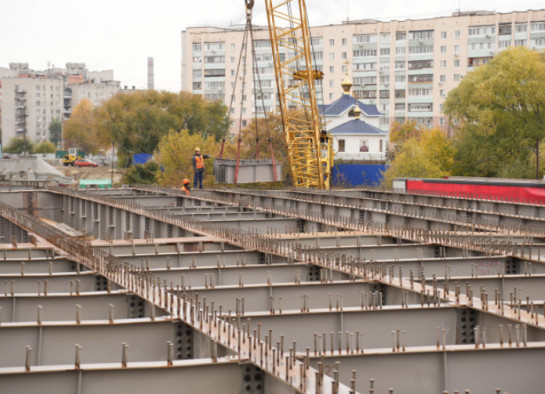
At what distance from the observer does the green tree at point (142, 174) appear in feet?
276

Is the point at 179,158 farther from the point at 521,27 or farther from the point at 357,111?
the point at 521,27

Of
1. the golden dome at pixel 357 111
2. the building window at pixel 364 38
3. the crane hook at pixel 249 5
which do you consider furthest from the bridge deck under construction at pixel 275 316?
the building window at pixel 364 38

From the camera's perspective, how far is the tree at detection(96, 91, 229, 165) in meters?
106

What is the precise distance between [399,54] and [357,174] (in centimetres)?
4638

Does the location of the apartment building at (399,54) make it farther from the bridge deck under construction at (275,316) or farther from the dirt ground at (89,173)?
the bridge deck under construction at (275,316)

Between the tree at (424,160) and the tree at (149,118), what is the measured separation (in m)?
39.9

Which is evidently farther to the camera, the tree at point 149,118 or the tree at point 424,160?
the tree at point 149,118

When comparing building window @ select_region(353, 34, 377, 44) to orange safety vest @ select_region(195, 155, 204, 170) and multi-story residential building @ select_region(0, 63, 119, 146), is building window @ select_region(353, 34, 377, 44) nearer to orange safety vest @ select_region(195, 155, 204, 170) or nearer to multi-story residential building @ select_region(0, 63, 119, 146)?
orange safety vest @ select_region(195, 155, 204, 170)

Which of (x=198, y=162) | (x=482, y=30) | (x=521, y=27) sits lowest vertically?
(x=198, y=162)

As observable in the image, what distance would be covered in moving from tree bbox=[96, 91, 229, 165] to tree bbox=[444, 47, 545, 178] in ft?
141

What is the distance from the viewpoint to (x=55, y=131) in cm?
18425

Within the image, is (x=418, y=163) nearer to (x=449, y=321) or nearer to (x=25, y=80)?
(x=449, y=321)

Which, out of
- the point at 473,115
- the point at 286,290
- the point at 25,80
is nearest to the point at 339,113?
the point at 473,115

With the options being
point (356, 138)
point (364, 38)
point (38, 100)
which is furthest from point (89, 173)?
point (38, 100)
